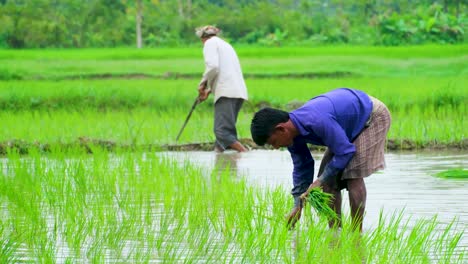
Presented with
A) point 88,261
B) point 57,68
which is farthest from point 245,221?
point 57,68

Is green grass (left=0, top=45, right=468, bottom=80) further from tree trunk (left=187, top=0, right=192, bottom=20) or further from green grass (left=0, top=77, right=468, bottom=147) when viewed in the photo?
tree trunk (left=187, top=0, right=192, bottom=20)

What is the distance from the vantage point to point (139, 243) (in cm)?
552

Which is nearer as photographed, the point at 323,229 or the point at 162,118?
the point at 323,229

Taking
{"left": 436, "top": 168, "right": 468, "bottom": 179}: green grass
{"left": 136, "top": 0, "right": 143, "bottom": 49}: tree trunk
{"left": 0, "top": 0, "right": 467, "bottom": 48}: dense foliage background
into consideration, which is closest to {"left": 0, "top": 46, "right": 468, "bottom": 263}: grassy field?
{"left": 436, "top": 168, "right": 468, "bottom": 179}: green grass

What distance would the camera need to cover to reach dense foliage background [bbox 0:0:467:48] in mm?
26047

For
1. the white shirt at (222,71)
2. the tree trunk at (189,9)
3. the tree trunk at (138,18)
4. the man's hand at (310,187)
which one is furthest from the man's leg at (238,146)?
the tree trunk at (189,9)

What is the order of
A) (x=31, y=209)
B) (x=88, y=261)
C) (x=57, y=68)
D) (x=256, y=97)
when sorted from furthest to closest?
(x=57, y=68), (x=256, y=97), (x=31, y=209), (x=88, y=261)

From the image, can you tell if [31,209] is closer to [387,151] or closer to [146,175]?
[146,175]

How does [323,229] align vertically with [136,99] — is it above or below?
above

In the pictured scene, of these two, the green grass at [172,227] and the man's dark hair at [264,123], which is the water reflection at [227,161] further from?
the man's dark hair at [264,123]

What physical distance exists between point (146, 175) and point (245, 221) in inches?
89.5

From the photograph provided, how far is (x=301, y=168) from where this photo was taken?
5.70 metres

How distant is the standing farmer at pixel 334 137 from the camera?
5.30m

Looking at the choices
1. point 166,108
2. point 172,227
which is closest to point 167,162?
point 172,227
